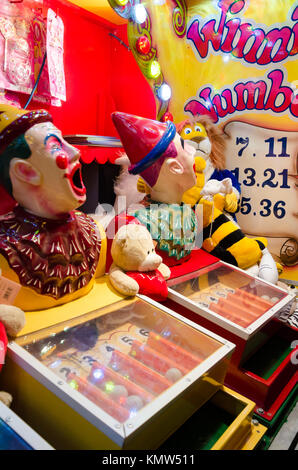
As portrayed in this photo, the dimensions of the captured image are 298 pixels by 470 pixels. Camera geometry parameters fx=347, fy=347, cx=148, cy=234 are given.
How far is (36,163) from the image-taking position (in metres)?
1.25

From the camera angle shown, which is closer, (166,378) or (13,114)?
(166,378)

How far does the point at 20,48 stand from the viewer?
89.1 inches

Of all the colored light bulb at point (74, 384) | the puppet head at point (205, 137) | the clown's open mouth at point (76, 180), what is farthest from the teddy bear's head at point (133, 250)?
the puppet head at point (205, 137)

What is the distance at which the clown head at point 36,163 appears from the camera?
1215mm

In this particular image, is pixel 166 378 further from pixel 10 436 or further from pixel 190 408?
pixel 10 436

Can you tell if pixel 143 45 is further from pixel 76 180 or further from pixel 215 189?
pixel 76 180

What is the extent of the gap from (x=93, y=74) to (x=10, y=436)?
300 cm

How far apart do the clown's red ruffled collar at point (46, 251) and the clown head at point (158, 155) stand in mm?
585

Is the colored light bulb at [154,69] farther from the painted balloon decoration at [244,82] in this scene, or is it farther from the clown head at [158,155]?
the clown head at [158,155]

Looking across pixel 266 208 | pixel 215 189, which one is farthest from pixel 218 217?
pixel 266 208

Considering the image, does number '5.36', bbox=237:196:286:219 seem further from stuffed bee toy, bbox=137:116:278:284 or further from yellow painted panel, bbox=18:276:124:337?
yellow painted panel, bbox=18:276:124:337

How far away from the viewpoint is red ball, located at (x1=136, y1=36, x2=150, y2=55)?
264cm
